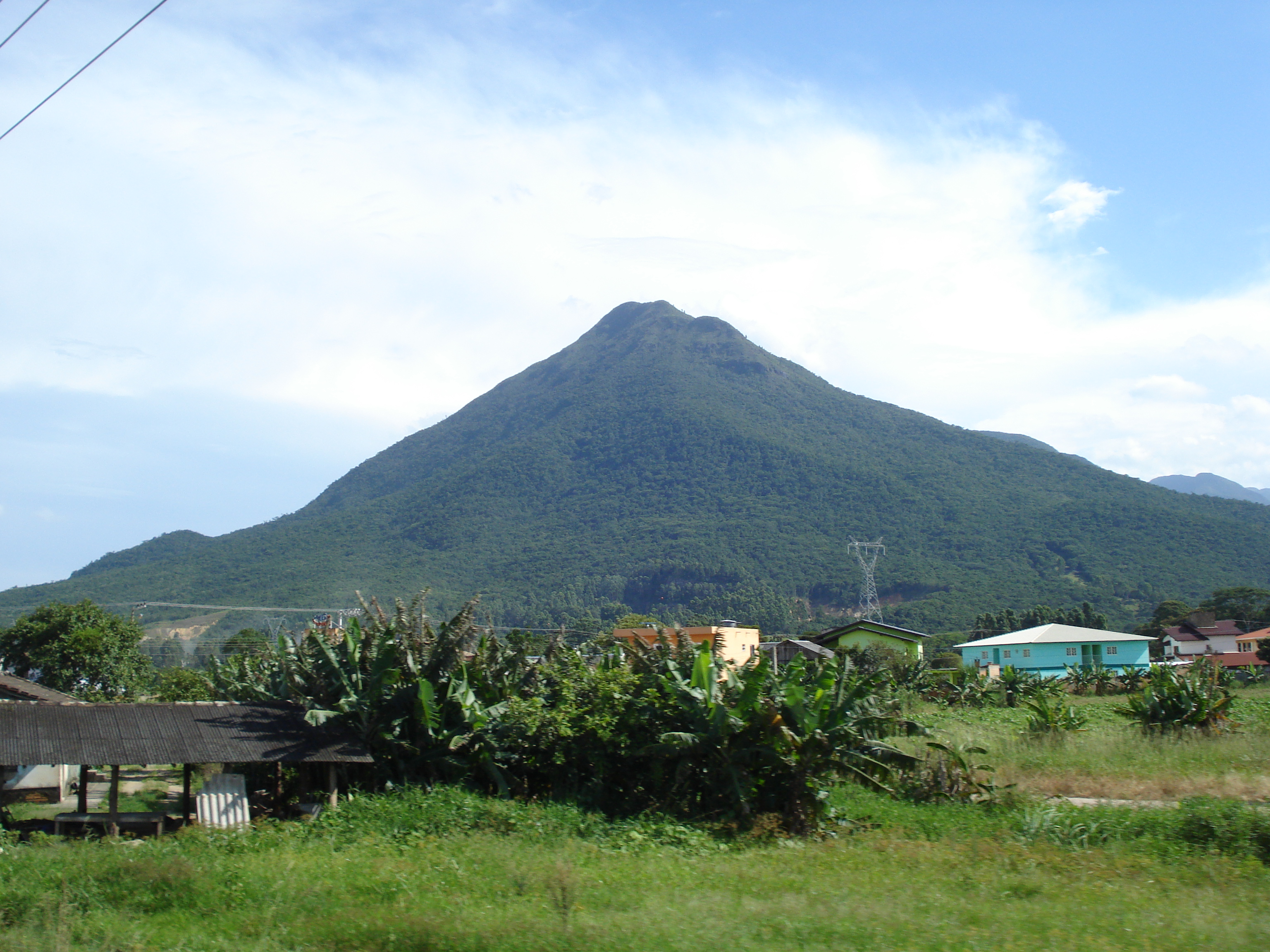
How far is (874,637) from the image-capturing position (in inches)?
1981

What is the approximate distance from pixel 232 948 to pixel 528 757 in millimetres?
7209

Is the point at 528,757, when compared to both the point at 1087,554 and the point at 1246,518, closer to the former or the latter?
the point at 1087,554

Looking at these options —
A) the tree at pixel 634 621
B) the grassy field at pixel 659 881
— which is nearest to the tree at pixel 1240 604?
the tree at pixel 634 621

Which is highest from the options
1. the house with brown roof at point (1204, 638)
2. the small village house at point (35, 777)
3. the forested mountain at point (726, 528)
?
the forested mountain at point (726, 528)

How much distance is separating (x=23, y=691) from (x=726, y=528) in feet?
400

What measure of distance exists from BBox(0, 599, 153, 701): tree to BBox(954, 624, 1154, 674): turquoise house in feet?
137

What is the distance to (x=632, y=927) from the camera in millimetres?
7508

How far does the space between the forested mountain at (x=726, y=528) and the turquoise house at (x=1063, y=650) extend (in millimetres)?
46216

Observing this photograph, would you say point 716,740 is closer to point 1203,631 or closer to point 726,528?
point 1203,631

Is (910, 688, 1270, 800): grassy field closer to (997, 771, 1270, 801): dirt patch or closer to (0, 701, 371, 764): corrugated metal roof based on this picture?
(997, 771, 1270, 801): dirt patch

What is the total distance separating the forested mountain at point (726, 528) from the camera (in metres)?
111

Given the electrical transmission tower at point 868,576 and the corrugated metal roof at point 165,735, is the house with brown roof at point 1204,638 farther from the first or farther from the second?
the corrugated metal roof at point 165,735

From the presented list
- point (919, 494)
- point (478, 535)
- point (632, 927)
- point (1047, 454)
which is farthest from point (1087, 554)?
point (632, 927)

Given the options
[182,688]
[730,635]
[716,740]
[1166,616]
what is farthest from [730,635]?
[1166,616]
